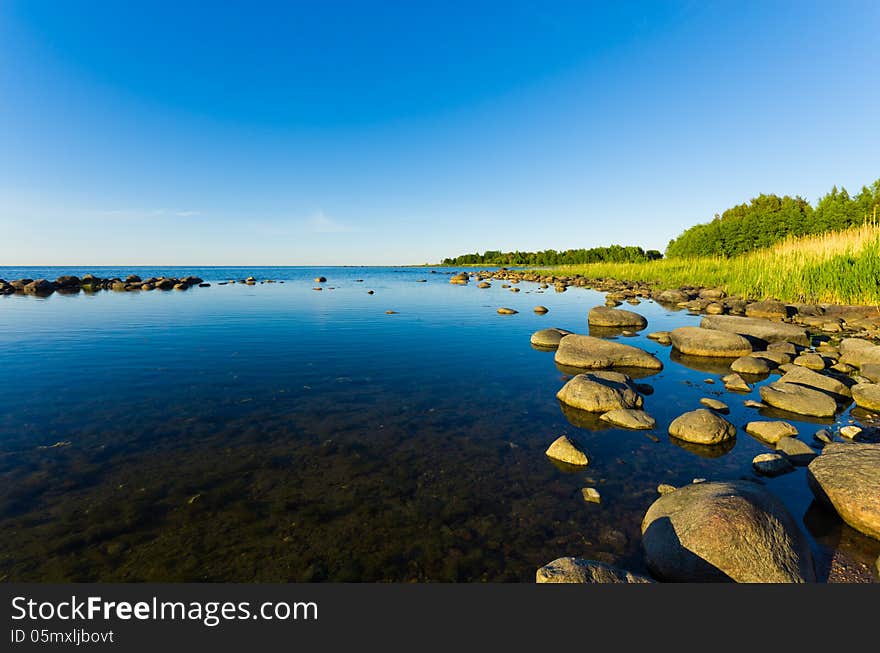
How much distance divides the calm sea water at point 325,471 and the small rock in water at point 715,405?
255 mm

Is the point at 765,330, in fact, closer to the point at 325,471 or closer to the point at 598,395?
the point at 598,395

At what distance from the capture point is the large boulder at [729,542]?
12.4 feet

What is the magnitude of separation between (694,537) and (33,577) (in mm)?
7024

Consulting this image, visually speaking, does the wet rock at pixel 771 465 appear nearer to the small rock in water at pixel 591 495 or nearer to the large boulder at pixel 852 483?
Answer: the large boulder at pixel 852 483

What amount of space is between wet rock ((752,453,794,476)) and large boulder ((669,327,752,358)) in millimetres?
8387

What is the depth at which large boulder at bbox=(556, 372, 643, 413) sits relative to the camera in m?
8.48

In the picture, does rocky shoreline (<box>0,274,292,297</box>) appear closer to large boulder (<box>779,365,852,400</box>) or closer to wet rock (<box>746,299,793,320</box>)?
large boulder (<box>779,365,852,400</box>)

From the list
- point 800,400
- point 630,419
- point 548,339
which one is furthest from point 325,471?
point 548,339

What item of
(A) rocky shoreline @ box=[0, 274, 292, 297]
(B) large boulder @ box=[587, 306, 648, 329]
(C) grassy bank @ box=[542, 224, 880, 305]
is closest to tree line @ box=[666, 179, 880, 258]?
(C) grassy bank @ box=[542, 224, 880, 305]

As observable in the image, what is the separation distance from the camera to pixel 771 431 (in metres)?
7.13

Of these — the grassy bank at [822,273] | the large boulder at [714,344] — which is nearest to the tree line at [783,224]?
the grassy bank at [822,273]

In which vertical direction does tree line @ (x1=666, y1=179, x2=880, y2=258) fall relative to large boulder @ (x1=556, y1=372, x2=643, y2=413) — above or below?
above

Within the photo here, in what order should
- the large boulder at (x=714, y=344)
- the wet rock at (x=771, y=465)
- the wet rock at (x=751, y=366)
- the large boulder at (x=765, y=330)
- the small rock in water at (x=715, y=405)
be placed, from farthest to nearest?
the large boulder at (x=765, y=330), the large boulder at (x=714, y=344), the wet rock at (x=751, y=366), the small rock in water at (x=715, y=405), the wet rock at (x=771, y=465)

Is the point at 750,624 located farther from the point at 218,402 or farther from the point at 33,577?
the point at 218,402
